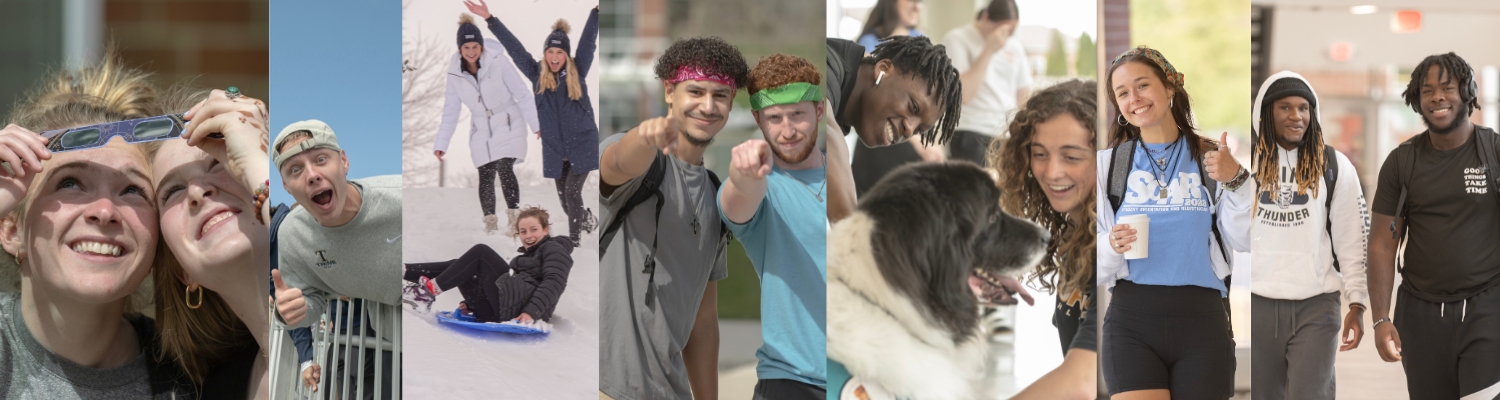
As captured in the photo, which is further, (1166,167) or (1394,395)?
(1394,395)

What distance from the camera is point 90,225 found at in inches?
125

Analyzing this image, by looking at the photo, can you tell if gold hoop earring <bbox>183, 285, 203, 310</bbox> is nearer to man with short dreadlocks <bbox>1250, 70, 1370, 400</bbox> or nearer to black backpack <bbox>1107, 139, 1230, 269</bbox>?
black backpack <bbox>1107, 139, 1230, 269</bbox>

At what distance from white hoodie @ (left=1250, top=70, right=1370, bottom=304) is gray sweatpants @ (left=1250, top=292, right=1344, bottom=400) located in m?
0.05

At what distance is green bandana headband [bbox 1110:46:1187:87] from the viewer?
119 inches

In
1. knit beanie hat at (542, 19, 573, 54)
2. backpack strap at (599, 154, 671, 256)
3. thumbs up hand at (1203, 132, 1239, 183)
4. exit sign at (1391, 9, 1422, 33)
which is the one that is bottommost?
backpack strap at (599, 154, 671, 256)

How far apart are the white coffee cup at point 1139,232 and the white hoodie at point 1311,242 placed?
0.63 metres

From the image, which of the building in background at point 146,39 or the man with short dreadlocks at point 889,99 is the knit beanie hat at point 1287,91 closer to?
the man with short dreadlocks at point 889,99

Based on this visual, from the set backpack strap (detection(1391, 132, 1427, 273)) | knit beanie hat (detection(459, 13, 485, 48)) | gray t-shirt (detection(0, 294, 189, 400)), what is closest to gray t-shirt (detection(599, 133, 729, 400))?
knit beanie hat (detection(459, 13, 485, 48))

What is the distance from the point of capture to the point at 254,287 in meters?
3.29

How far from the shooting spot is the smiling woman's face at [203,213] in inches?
125

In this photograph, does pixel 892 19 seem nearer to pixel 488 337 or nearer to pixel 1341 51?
pixel 488 337

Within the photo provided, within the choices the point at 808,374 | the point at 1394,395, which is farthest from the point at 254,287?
the point at 1394,395

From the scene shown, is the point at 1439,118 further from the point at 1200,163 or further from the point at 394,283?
the point at 394,283

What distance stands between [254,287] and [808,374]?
2003mm
